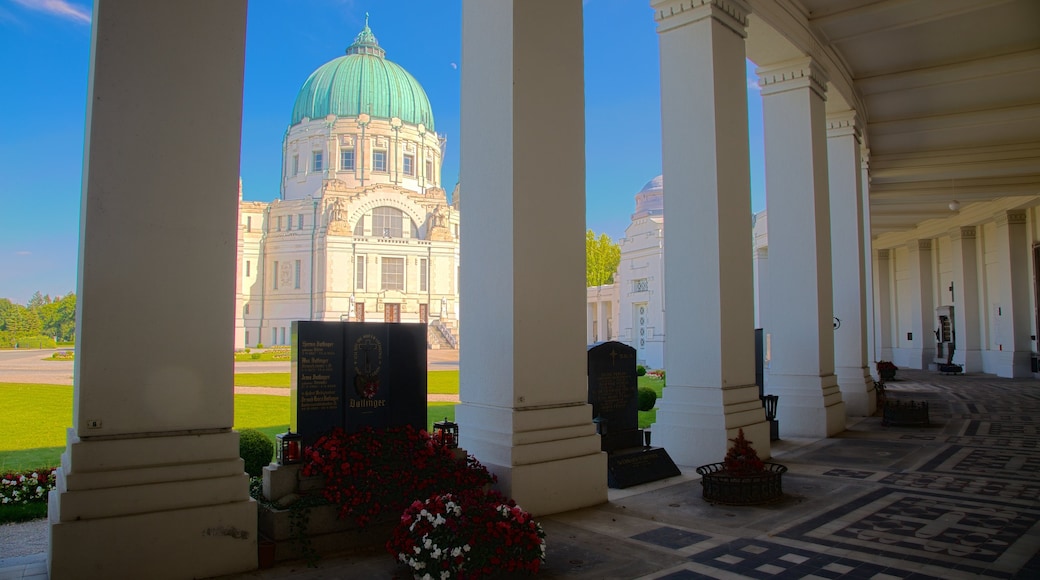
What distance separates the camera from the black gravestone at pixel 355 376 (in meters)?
5.81

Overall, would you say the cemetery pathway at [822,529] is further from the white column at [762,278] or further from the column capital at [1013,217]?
the white column at [762,278]

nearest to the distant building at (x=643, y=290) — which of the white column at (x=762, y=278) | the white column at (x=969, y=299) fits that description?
the white column at (x=762, y=278)

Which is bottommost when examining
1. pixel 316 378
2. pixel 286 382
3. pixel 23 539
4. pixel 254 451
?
pixel 23 539

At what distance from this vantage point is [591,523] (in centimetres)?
610

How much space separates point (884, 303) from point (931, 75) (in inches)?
1097

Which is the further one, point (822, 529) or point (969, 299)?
point (969, 299)

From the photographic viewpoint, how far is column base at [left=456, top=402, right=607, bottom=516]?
243 inches

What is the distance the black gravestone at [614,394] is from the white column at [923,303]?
32034 mm

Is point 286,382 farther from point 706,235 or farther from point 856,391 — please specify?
point 706,235

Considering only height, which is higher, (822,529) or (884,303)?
(884,303)

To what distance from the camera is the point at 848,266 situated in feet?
50.3

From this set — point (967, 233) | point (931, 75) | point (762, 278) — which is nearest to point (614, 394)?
point (931, 75)

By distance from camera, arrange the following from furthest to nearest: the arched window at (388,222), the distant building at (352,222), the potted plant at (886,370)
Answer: the arched window at (388,222)
the distant building at (352,222)
the potted plant at (886,370)

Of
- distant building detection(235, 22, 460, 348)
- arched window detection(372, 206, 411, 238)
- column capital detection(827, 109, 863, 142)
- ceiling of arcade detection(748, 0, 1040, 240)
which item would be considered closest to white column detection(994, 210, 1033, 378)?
ceiling of arcade detection(748, 0, 1040, 240)
